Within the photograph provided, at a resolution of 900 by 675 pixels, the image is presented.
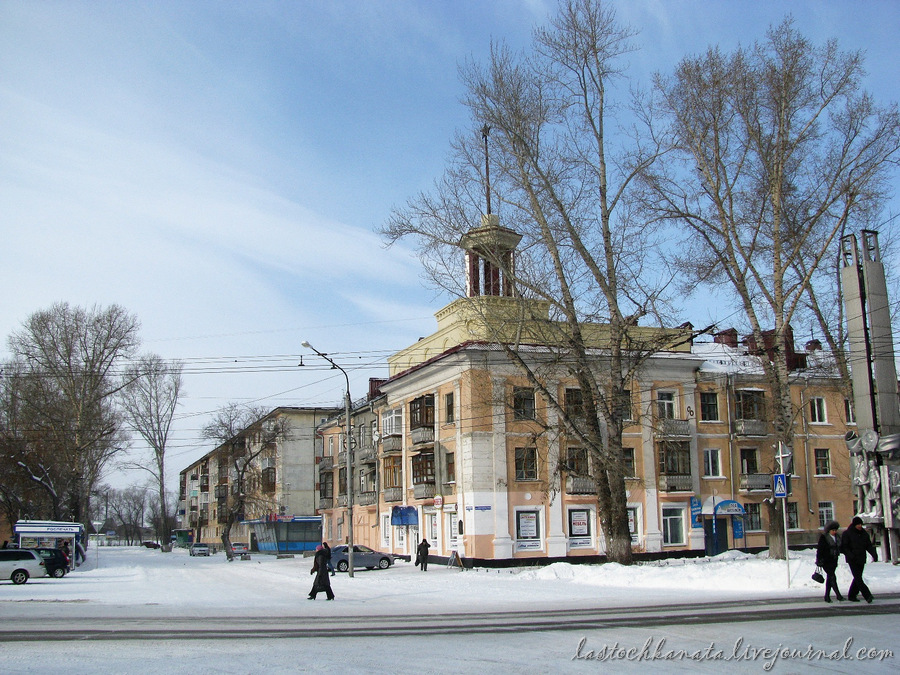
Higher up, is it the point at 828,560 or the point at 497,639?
the point at 828,560

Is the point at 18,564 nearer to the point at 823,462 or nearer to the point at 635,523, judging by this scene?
the point at 635,523

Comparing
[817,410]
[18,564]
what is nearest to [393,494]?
[18,564]

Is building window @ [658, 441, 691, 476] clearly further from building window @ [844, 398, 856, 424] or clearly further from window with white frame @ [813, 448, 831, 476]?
building window @ [844, 398, 856, 424]

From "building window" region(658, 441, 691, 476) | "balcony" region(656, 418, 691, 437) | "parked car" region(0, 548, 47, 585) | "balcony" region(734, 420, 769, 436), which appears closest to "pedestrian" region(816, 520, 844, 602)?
"balcony" region(656, 418, 691, 437)

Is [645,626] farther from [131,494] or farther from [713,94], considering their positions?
[131,494]

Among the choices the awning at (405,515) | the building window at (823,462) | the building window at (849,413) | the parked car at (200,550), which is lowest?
the parked car at (200,550)

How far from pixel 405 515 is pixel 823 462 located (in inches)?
992

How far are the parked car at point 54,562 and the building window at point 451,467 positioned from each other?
1941cm

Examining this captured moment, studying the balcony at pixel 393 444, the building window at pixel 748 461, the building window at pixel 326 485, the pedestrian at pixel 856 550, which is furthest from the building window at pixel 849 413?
the building window at pixel 326 485

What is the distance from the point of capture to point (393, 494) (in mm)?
48969

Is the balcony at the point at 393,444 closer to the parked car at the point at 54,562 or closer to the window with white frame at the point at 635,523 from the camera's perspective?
the window with white frame at the point at 635,523

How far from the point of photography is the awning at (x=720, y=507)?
44781 mm

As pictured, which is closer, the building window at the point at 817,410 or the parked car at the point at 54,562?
the parked car at the point at 54,562

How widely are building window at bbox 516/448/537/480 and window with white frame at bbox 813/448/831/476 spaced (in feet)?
61.8
